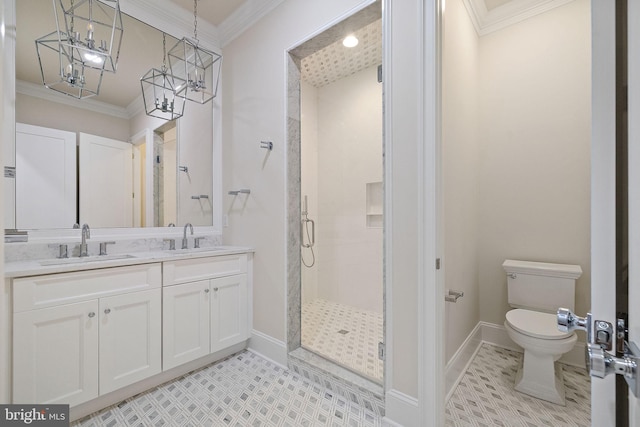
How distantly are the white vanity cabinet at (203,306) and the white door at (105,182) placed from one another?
0.72 meters

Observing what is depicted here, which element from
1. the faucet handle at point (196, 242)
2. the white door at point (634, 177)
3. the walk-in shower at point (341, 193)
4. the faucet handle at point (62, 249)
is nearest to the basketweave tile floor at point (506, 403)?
the walk-in shower at point (341, 193)

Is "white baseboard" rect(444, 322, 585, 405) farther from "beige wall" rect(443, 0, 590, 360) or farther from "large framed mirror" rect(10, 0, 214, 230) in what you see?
"large framed mirror" rect(10, 0, 214, 230)

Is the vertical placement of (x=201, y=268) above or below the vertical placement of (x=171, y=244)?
below

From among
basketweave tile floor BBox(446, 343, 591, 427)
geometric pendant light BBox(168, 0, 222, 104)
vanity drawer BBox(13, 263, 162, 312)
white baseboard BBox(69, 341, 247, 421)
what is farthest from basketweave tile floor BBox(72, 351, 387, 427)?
geometric pendant light BBox(168, 0, 222, 104)

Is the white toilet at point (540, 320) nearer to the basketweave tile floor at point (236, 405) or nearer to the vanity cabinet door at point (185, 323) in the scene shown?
the basketweave tile floor at point (236, 405)

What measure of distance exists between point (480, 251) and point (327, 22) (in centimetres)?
235

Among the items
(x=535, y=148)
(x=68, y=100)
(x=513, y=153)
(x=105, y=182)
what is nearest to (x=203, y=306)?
(x=105, y=182)

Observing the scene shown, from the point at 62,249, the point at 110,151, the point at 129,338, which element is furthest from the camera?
the point at 110,151

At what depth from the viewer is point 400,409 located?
1.50 meters

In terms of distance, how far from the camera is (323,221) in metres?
3.18

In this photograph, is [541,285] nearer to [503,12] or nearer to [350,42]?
[503,12]

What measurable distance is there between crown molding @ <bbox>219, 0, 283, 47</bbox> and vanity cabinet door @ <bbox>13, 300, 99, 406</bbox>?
2459 millimetres

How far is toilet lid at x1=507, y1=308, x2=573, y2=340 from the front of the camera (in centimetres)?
176

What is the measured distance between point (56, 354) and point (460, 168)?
2.73m
